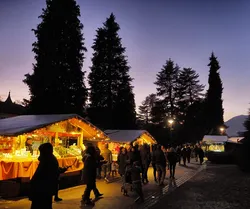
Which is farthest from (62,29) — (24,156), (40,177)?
(40,177)

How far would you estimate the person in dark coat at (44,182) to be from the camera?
4582mm

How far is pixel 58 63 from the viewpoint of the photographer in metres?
29.3

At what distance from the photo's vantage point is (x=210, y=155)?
30.6 metres

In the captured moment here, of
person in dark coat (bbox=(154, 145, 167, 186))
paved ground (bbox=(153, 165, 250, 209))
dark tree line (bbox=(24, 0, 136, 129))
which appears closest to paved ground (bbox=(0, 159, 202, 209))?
paved ground (bbox=(153, 165, 250, 209))

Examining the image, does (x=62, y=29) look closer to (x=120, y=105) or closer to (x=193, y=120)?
(x=120, y=105)

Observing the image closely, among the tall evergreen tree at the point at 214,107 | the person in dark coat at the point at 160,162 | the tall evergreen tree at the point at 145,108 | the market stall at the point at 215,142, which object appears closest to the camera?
the person in dark coat at the point at 160,162

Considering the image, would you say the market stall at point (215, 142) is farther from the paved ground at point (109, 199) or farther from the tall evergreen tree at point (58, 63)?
the paved ground at point (109, 199)

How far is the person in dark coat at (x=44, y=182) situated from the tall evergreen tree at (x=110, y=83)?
108 feet

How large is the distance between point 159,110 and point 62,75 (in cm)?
2748

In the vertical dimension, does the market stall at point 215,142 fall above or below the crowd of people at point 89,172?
above

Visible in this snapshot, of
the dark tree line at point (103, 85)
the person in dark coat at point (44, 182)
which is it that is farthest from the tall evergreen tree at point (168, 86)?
the person in dark coat at point (44, 182)

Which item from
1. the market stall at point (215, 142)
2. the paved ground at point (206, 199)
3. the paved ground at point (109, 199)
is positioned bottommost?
the paved ground at point (206, 199)

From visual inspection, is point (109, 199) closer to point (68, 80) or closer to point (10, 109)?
point (68, 80)

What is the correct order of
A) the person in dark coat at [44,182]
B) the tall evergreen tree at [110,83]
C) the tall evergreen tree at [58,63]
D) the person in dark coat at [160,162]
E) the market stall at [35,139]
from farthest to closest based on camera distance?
the tall evergreen tree at [110,83] < the tall evergreen tree at [58,63] < the person in dark coat at [160,162] < the market stall at [35,139] < the person in dark coat at [44,182]
